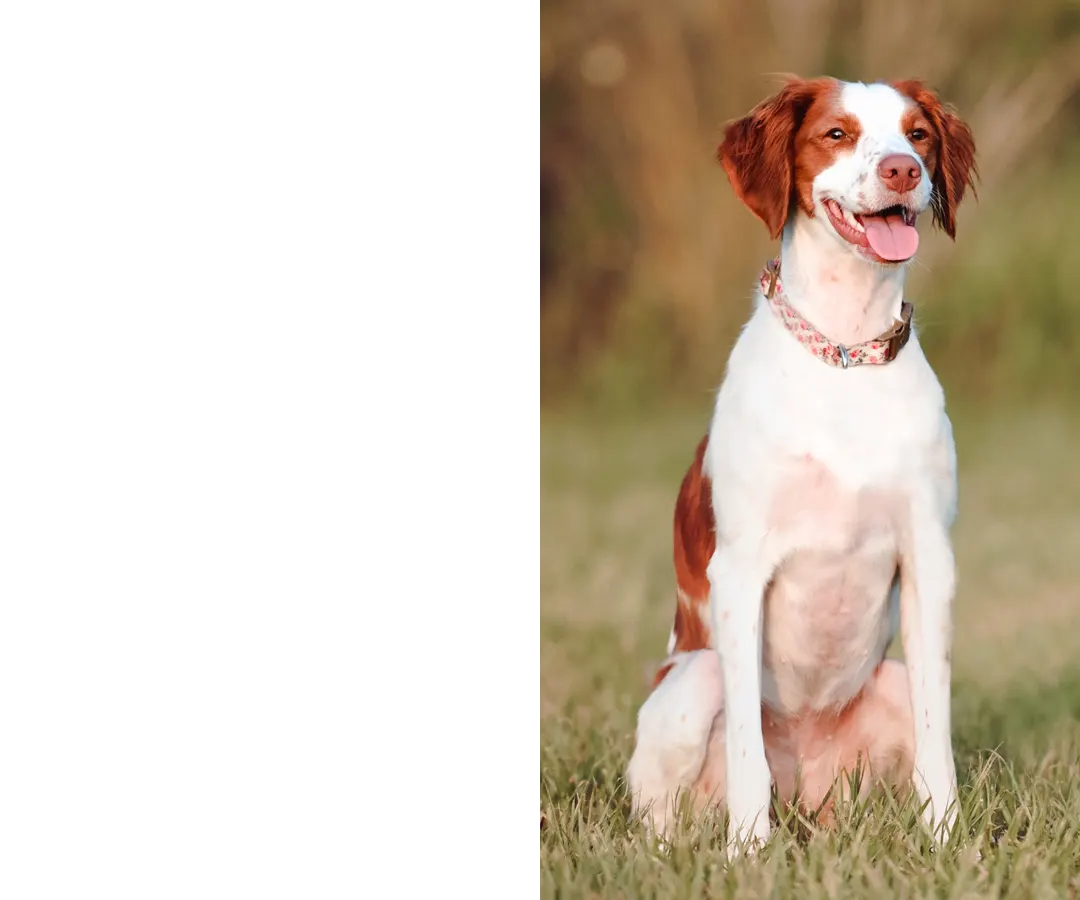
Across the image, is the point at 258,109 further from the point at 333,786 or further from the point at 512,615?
the point at 333,786

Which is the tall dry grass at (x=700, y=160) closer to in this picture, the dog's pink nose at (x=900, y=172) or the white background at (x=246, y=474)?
the white background at (x=246, y=474)

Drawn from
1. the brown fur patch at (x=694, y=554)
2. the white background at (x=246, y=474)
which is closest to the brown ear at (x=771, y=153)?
the brown fur patch at (x=694, y=554)

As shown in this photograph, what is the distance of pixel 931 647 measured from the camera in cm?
250

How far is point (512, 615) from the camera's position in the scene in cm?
303

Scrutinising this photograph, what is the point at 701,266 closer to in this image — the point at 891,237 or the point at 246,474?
the point at 246,474

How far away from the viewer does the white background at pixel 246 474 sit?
9.50 ft

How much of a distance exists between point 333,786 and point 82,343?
93cm

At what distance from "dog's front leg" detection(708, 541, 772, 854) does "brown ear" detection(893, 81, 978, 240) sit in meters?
0.63

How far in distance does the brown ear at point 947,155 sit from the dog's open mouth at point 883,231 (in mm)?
134

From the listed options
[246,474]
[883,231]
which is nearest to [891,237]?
[883,231]

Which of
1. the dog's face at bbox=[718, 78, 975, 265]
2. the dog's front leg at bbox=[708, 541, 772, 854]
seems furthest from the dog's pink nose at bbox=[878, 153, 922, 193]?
the dog's front leg at bbox=[708, 541, 772, 854]

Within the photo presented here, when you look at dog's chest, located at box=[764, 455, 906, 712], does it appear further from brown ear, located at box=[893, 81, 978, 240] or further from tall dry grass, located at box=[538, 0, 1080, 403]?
tall dry grass, located at box=[538, 0, 1080, 403]

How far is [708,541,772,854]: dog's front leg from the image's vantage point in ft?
8.06

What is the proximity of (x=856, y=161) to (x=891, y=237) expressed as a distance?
0.13 meters
